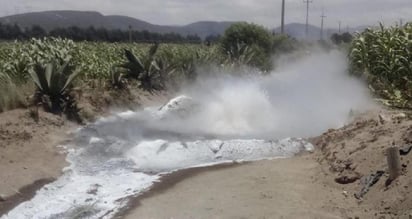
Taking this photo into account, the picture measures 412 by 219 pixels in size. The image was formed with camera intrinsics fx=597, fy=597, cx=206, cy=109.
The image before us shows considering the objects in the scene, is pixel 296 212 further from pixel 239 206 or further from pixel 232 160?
pixel 232 160

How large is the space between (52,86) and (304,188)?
22.2 ft

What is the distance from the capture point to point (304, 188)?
28.8ft

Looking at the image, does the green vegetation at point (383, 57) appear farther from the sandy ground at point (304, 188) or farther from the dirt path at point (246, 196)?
the dirt path at point (246, 196)

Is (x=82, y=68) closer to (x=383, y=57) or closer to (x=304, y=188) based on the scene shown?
(x=383, y=57)

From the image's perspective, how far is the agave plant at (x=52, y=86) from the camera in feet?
42.8

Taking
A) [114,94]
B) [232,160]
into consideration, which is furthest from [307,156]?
[114,94]

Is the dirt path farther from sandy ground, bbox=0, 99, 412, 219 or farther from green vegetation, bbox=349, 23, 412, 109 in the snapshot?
green vegetation, bbox=349, 23, 412, 109

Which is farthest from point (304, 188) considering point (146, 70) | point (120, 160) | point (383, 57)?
point (146, 70)

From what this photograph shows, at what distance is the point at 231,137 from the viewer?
511 inches

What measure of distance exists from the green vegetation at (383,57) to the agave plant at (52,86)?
6.88 metres

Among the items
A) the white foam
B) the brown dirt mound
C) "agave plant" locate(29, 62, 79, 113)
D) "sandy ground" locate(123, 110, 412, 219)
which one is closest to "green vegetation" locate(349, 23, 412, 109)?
the brown dirt mound

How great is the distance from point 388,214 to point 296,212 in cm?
111

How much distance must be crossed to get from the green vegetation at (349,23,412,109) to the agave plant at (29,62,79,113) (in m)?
6.88

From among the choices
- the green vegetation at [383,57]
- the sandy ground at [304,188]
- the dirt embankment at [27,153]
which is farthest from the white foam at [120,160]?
the green vegetation at [383,57]
